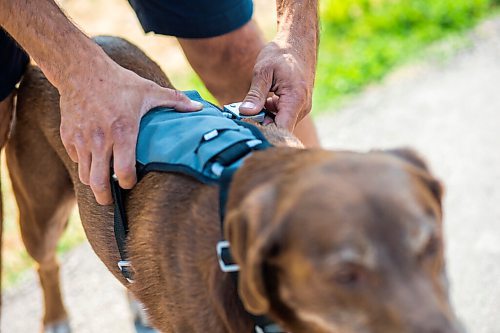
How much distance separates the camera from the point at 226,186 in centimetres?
258

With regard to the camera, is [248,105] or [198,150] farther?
[248,105]

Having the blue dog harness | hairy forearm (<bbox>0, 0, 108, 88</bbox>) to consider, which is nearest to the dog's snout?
the blue dog harness

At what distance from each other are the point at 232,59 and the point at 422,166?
1730 mm

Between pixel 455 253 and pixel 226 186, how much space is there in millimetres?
2429

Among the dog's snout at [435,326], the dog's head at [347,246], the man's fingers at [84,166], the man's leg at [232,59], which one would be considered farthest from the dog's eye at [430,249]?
the man's leg at [232,59]

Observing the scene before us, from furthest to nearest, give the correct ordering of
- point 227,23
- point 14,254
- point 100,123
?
1. point 14,254
2. point 227,23
3. point 100,123

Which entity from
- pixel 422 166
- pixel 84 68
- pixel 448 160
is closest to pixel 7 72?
pixel 84 68

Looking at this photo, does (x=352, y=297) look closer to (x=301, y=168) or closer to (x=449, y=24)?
(x=301, y=168)

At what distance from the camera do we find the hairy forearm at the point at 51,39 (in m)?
3.13

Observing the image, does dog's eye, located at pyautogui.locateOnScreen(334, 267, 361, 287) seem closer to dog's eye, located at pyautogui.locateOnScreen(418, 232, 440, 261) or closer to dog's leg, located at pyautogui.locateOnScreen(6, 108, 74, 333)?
dog's eye, located at pyautogui.locateOnScreen(418, 232, 440, 261)

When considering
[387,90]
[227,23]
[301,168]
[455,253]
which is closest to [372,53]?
[387,90]

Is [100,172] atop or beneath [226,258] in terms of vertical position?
atop

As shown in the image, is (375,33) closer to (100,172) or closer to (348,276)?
(100,172)

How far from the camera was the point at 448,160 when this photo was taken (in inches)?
211
